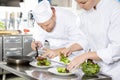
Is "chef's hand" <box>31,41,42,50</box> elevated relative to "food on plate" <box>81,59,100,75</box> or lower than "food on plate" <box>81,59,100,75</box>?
elevated

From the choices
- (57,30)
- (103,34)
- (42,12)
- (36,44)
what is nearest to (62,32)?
(57,30)

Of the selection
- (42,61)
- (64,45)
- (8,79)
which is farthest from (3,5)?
(42,61)

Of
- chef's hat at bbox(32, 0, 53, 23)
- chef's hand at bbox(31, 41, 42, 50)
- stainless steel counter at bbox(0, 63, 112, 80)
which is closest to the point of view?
stainless steel counter at bbox(0, 63, 112, 80)

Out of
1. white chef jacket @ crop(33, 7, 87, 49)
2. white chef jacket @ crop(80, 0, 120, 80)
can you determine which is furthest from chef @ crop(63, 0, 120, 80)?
white chef jacket @ crop(33, 7, 87, 49)

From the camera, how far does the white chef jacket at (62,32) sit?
9.30 ft

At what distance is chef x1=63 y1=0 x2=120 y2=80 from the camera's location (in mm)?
1735

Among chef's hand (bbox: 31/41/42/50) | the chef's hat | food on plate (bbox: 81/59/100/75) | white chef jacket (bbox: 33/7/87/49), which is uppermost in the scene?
the chef's hat

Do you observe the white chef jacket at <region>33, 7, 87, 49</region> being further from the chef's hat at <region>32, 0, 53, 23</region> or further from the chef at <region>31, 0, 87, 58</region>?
the chef's hat at <region>32, 0, 53, 23</region>

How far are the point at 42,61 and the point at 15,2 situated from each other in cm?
335

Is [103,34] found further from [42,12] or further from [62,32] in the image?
[62,32]

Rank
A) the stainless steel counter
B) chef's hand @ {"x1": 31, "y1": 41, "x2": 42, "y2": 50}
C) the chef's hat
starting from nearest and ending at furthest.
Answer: the stainless steel counter, the chef's hat, chef's hand @ {"x1": 31, "y1": 41, "x2": 42, "y2": 50}

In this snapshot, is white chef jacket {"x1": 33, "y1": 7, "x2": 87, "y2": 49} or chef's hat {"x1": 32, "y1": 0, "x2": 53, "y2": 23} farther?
white chef jacket {"x1": 33, "y1": 7, "x2": 87, "y2": 49}

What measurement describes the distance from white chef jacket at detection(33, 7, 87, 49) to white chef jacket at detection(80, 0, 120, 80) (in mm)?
809

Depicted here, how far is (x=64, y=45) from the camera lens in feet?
9.82
